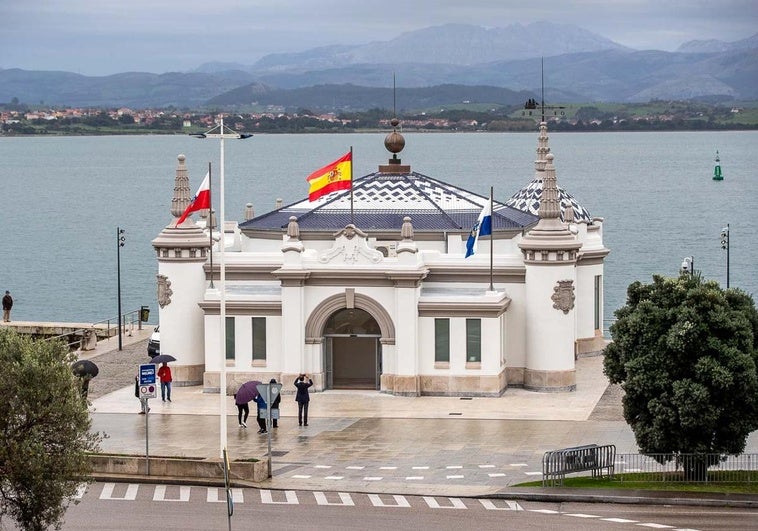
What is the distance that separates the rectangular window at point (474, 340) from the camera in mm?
50375

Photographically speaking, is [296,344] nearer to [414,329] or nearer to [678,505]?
[414,329]

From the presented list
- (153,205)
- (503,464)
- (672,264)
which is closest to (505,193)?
(153,205)

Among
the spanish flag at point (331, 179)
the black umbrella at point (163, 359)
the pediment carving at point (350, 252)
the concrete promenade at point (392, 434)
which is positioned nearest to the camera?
the concrete promenade at point (392, 434)

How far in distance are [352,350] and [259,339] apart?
2.88m

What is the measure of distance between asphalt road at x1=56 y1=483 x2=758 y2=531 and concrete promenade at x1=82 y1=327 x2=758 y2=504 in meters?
0.81

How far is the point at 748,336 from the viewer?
1485 inches

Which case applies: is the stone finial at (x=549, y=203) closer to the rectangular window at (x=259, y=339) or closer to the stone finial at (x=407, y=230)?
the stone finial at (x=407, y=230)

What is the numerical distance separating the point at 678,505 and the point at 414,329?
52.3 ft

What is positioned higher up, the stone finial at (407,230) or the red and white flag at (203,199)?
the red and white flag at (203,199)

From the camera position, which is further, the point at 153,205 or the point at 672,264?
the point at 153,205

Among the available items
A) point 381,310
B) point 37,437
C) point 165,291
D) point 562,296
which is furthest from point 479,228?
point 37,437

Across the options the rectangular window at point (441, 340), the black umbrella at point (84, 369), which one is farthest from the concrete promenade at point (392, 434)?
the rectangular window at point (441, 340)

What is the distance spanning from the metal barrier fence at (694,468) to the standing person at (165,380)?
15650mm

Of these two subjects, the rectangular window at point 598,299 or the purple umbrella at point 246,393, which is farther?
the rectangular window at point 598,299
